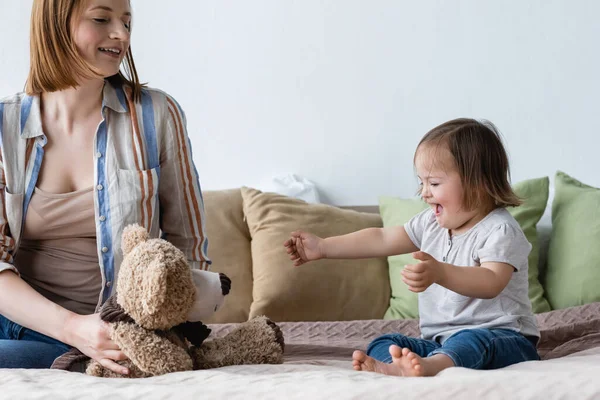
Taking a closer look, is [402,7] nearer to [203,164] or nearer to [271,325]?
[203,164]

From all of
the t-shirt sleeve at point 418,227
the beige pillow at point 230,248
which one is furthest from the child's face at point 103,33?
the beige pillow at point 230,248

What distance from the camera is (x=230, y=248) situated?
2.45 m

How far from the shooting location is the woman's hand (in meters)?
1.21

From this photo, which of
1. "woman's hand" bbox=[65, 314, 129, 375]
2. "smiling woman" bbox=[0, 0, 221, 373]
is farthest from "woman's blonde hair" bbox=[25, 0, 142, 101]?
"woman's hand" bbox=[65, 314, 129, 375]

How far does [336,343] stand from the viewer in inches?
74.7

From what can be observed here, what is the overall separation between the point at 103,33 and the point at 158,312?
1.98ft

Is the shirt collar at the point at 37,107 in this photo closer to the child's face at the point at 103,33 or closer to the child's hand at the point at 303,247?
the child's face at the point at 103,33

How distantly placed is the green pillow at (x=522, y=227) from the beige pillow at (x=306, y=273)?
0.05 metres

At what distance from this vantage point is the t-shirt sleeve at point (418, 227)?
1727 millimetres

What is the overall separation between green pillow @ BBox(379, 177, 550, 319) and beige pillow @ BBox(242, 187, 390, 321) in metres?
0.05

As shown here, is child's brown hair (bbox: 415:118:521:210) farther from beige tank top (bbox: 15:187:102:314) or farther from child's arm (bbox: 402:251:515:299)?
beige tank top (bbox: 15:187:102:314)

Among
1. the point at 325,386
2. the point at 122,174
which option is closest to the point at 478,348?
the point at 325,386

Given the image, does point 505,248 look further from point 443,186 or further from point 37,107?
point 37,107

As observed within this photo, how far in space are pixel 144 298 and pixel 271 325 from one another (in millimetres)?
285
